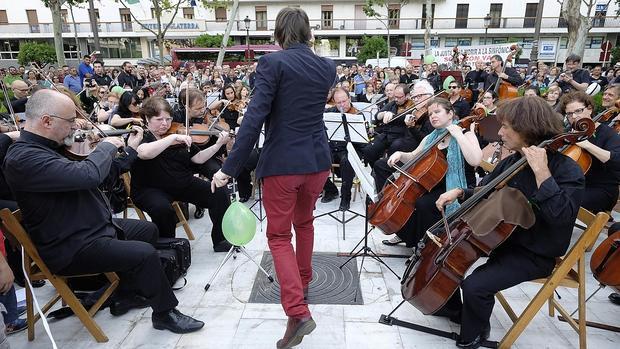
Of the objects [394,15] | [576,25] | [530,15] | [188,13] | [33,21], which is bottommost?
[576,25]

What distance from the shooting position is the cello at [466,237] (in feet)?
6.34

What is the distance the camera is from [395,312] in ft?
9.12

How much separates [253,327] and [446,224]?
143 cm

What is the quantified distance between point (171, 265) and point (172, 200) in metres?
0.81

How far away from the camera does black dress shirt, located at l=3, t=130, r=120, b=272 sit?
82.7 inches

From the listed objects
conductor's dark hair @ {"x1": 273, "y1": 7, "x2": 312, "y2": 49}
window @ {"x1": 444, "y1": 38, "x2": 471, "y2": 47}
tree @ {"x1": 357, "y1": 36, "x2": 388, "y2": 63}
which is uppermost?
window @ {"x1": 444, "y1": 38, "x2": 471, "y2": 47}

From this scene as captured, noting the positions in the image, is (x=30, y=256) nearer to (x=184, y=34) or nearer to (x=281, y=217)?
(x=281, y=217)

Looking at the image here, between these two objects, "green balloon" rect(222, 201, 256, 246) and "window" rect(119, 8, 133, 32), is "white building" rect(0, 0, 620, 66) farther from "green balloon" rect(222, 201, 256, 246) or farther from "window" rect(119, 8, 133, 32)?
"green balloon" rect(222, 201, 256, 246)

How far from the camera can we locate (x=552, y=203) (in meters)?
1.96

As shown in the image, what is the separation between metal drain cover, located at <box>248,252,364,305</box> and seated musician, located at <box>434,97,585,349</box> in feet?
2.94

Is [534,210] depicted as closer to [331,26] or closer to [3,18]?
[331,26]

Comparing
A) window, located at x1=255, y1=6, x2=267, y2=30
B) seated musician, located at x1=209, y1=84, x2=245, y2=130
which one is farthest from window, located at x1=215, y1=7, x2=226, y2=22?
seated musician, located at x1=209, y1=84, x2=245, y2=130

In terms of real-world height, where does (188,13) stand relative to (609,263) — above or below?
above

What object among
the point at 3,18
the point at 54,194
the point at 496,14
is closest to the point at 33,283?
the point at 54,194
